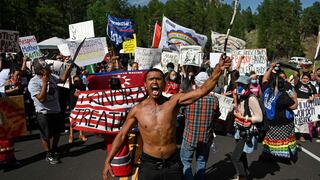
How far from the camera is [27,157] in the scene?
771 centimetres

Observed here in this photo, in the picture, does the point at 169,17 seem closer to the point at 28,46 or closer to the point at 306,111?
the point at 28,46

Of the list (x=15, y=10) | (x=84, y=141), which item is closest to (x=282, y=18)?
(x=15, y=10)

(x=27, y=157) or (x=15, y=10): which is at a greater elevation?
(x=15, y=10)

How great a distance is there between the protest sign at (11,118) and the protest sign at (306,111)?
21.2ft

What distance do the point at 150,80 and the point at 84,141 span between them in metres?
5.81

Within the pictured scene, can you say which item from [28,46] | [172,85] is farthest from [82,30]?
[172,85]

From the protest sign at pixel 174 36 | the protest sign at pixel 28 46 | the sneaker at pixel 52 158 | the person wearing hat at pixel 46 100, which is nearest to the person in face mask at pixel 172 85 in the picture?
the person wearing hat at pixel 46 100

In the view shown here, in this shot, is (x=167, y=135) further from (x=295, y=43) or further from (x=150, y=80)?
(x=295, y=43)

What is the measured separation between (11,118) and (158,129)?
4340 mm

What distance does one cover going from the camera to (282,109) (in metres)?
7.34

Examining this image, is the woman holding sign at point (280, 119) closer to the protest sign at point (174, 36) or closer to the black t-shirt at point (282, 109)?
the black t-shirt at point (282, 109)

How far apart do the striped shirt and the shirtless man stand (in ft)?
4.52

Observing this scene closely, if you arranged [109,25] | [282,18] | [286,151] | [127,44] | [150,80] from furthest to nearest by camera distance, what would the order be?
1. [282,18]
2. [109,25]
3. [127,44]
4. [286,151]
5. [150,80]

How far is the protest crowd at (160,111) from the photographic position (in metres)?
3.85
